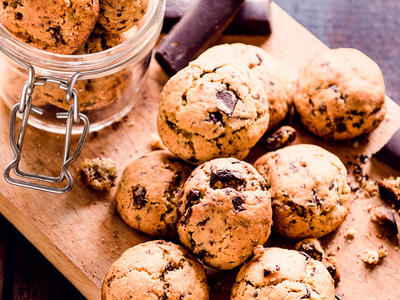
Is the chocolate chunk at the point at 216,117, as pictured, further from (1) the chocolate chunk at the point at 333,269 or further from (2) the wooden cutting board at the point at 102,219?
(1) the chocolate chunk at the point at 333,269

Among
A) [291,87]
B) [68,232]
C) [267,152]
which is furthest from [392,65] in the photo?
[68,232]

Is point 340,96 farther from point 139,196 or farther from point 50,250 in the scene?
point 50,250

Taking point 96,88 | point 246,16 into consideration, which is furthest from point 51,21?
point 246,16

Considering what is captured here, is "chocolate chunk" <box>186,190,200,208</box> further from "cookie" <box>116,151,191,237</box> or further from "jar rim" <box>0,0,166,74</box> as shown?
"jar rim" <box>0,0,166,74</box>

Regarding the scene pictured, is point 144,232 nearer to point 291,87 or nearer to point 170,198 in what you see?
point 170,198

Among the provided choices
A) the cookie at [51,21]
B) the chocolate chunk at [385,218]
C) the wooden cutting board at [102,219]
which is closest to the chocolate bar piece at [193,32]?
the wooden cutting board at [102,219]

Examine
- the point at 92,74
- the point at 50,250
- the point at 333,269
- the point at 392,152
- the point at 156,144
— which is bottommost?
the point at 50,250
